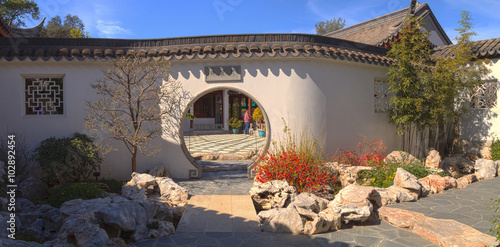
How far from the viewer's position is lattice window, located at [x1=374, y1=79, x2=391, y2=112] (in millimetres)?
8859

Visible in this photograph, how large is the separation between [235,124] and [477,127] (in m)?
13.1

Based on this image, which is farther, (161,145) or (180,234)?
(161,145)

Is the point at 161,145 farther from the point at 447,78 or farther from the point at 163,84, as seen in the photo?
the point at 447,78

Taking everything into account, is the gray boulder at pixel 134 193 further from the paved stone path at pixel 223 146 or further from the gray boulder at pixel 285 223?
the paved stone path at pixel 223 146

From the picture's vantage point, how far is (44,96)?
7926mm

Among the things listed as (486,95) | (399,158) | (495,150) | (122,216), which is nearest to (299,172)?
(122,216)

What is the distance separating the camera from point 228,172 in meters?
8.30

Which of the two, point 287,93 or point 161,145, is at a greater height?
point 287,93

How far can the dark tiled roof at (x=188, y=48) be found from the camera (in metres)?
7.06

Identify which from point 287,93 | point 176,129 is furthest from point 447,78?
point 176,129

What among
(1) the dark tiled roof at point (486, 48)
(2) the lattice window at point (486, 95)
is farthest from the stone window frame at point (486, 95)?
(1) the dark tiled roof at point (486, 48)

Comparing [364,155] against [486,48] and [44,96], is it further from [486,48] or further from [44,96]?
[44,96]

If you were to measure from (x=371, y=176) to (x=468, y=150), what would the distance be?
5.08m

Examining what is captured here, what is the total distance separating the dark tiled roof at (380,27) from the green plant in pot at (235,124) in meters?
8.36
